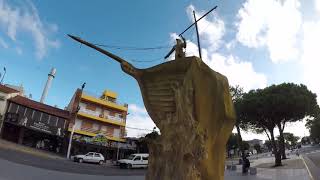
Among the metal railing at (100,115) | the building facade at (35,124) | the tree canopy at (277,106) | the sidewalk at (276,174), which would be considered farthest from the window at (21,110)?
the tree canopy at (277,106)

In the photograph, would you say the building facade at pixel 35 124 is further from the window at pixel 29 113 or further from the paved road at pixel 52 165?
the paved road at pixel 52 165

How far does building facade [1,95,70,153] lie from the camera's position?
31.8 meters

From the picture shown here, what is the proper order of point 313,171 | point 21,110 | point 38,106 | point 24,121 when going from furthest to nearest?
point 38,106
point 21,110
point 24,121
point 313,171

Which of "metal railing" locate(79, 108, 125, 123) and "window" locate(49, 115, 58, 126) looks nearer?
"window" locate(49, 115, 58, 126)

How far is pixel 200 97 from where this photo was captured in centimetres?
718

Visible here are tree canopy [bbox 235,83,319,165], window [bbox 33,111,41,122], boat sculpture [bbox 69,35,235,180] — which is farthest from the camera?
window [bbox 33,111,41,122]

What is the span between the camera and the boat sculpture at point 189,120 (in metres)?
6.71

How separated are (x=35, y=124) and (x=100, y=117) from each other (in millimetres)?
9275

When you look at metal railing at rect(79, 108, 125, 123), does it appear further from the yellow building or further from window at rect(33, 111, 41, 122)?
window at rect(33, 111, 41, 122)

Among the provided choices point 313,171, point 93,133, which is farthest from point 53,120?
point 313,171

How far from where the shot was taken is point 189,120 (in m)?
6.98

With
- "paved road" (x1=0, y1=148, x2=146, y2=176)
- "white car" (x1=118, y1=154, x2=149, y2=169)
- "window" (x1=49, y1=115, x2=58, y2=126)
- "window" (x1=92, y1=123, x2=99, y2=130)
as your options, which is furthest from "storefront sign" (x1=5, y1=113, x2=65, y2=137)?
"white car" (x1=118, y1=154, x2=149, y2=169)

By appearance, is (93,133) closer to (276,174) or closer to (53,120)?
(53,120)

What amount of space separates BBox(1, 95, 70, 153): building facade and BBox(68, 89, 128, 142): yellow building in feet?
5.76
